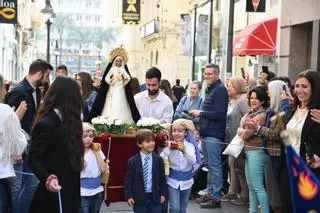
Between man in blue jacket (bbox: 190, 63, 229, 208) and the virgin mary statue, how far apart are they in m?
1.06

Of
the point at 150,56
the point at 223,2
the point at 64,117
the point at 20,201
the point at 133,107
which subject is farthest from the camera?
the point at 150,56

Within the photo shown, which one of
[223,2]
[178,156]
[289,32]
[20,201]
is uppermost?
[223,2]

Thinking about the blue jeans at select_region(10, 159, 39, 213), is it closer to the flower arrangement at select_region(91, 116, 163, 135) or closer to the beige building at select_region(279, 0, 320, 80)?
the flower arrangement at select_region(91, 116, 163, 135)

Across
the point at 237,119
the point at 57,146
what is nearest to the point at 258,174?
the point at 237,119

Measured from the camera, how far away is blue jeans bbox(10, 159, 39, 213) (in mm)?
6914

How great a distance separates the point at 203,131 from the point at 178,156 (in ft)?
6.00

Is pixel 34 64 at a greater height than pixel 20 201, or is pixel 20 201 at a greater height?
pixel 34 64

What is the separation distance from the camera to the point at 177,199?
7379 millimetres

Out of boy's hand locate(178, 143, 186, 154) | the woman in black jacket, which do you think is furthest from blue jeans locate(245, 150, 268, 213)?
the woman in black jacket

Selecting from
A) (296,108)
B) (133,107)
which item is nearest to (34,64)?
(133,107)

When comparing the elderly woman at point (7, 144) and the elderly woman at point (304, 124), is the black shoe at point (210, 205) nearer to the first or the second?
the elderly woman at point (304, 124)

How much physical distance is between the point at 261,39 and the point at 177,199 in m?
13.9

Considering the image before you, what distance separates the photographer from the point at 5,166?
6.13 metres

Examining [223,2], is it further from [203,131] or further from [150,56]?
[150,56]
